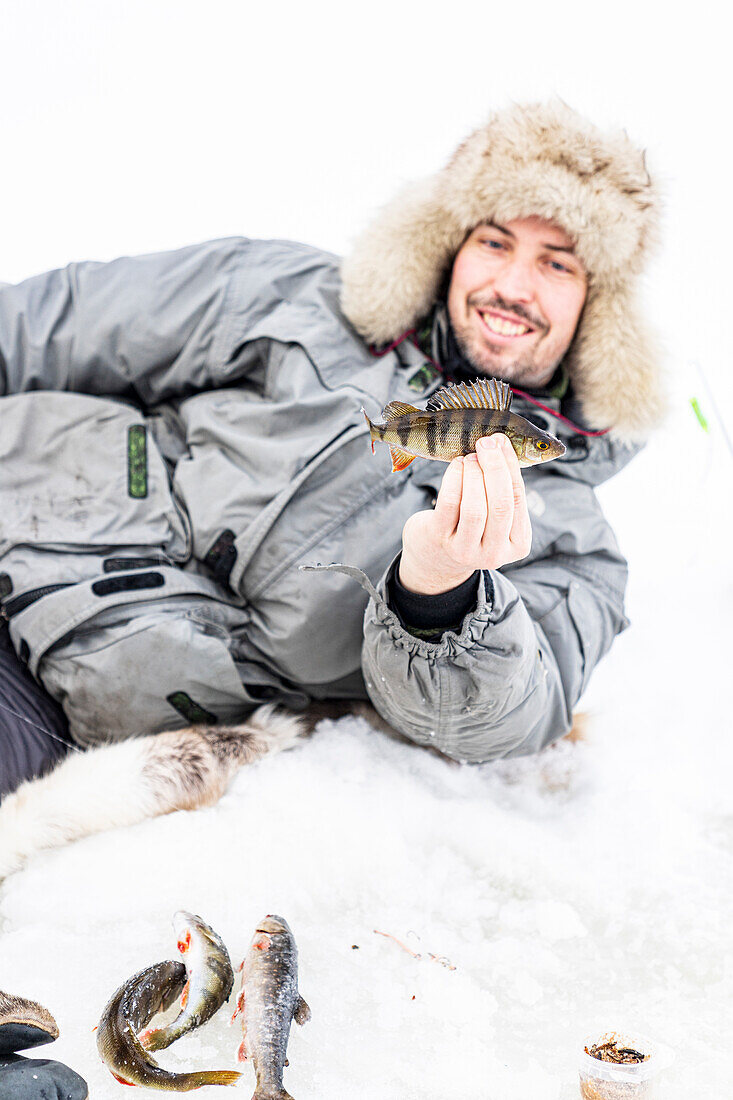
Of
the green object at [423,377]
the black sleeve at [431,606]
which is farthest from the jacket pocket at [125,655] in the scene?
the green object at [423,377]

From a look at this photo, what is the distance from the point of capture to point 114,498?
80.2 inches

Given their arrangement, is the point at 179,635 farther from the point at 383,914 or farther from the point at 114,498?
the point at 383,914

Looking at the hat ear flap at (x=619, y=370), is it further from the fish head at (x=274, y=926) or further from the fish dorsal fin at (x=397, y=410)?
the fish head at (x=274, y=926)

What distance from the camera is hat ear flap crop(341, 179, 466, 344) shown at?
215cm

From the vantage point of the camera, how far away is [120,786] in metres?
1.62

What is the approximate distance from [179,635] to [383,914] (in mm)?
742

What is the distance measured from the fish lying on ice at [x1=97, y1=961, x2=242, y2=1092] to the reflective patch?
0.75m

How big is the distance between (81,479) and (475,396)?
4.13ft

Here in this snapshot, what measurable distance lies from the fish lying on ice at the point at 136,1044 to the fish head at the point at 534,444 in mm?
919

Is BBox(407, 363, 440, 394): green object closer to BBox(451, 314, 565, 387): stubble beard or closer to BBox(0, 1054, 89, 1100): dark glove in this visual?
BBox(451, 314, 565, 387): stubble beard

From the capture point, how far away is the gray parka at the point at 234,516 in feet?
5.92

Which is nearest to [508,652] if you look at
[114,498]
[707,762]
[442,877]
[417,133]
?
[442,877]

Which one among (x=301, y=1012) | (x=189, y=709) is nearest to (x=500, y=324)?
(x=189, y=709)

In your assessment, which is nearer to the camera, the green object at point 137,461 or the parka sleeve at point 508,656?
the parka sleeve at point 508,656
